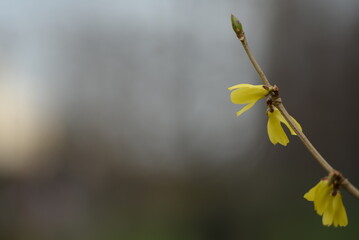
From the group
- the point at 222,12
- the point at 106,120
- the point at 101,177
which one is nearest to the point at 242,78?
the point at 222,12

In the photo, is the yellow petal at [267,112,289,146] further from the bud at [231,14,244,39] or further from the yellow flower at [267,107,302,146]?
the bud at [231,14,244,39]

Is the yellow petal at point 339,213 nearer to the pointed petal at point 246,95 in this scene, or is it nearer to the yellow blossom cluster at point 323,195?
the yellow blossom cluster at point 323,195

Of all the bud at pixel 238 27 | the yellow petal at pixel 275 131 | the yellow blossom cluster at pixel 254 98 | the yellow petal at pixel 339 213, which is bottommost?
the yellow petal at pixel 339 213

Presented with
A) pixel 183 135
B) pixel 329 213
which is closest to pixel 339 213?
pixel 329 213

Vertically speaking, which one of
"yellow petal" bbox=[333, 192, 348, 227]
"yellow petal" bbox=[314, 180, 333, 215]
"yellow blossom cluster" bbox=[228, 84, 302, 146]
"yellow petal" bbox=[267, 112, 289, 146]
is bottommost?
"yellow petal" bbox=[333, 192, 348, 227]

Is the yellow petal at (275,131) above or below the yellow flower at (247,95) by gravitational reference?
below

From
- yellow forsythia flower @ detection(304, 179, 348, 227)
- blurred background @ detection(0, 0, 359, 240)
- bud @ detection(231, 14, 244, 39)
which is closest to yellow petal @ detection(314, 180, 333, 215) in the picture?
yellow forsythia flower @ detection(304, 179, 348, 227)

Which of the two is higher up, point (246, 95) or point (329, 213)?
point (246, 95)

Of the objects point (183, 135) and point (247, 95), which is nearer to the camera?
point (247, 95)

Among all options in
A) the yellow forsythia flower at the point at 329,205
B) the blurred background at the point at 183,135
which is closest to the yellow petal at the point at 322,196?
the yellow forsythia flower at the point at 329,205

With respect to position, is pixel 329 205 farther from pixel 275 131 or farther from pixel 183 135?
pixel 183 135
